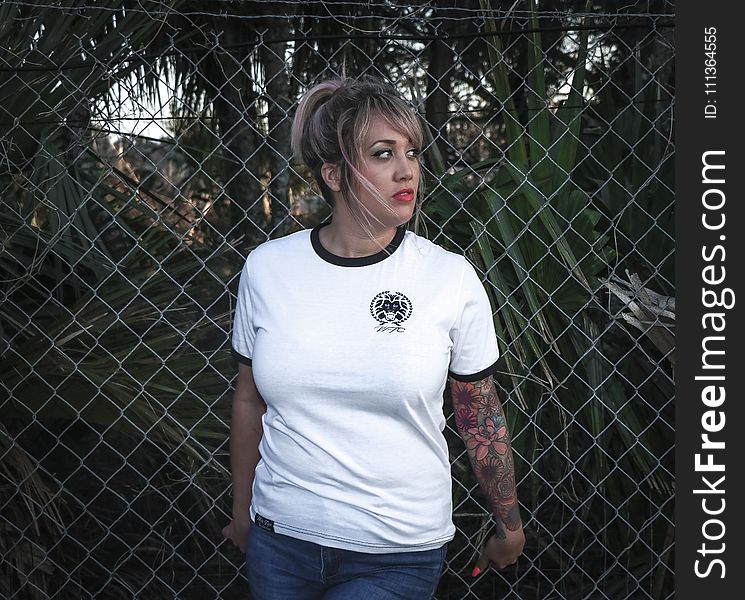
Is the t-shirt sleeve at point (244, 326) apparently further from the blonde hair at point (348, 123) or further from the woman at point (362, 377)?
the blonde hair at point (348, 123)

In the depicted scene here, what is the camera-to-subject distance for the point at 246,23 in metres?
3.28

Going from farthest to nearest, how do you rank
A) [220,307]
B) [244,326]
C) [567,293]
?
[220,307], [567,293], [244,326]

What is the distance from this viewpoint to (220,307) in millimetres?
2662

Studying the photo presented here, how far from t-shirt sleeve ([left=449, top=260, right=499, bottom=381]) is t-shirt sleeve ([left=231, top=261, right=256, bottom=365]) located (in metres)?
0.44

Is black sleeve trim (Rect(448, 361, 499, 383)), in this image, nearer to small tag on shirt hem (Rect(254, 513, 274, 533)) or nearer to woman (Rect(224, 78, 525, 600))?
woman (Rect(224, 78, 525, 600))

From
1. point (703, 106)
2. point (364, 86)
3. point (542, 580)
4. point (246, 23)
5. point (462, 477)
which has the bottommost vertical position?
point (542, 580)

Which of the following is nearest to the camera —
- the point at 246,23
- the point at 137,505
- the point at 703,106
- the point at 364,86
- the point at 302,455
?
the point at 302,455

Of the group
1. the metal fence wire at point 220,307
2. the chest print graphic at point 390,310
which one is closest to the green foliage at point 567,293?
the metal fence wire at point 220,307

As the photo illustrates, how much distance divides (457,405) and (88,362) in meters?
1.08

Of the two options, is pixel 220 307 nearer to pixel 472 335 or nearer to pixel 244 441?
pixel 244 441

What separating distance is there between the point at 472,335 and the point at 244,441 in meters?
0.58

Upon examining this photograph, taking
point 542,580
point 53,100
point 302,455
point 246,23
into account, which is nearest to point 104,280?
point 53,100

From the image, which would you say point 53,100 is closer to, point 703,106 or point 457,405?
point 457,405

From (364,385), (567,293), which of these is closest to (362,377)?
(364,385)
